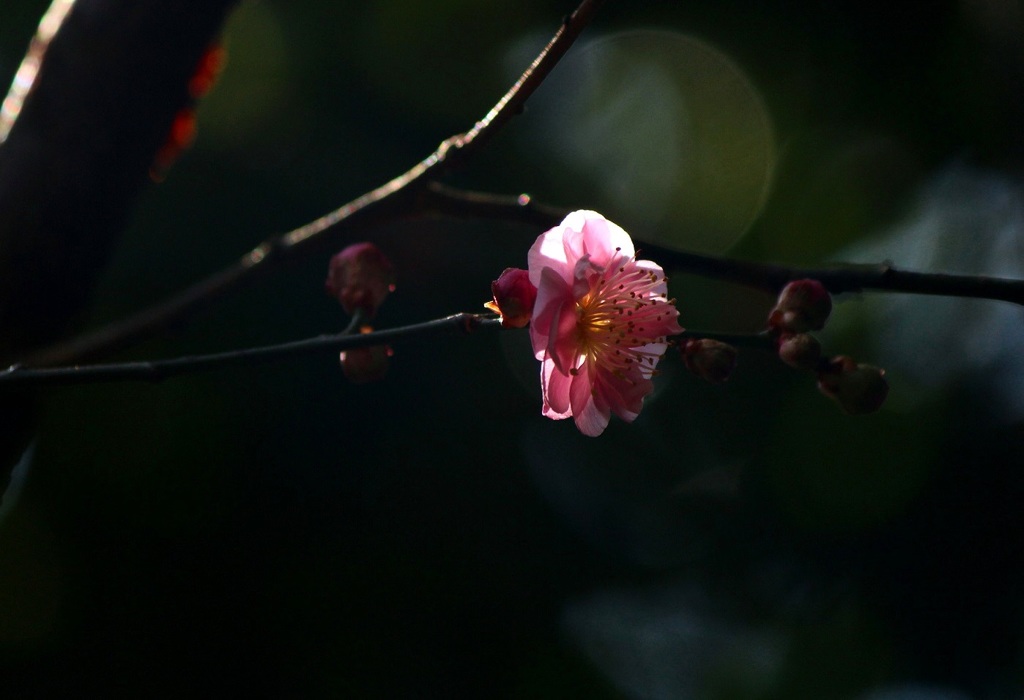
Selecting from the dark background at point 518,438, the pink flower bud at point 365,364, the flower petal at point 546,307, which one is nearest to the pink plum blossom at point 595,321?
the flower petal at point 546,307

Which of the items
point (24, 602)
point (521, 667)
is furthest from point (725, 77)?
point (24, 602)

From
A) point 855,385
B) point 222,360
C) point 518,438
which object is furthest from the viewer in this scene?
point 518,438

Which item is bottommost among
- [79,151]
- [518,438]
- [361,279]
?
[361,279]

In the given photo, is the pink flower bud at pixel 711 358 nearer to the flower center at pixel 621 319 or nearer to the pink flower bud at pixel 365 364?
the flower center at pixel 621 319

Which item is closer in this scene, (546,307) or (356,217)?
(546,307)

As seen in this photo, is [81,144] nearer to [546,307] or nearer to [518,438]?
[546,307]

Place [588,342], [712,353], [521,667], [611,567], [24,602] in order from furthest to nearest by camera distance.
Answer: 1. [611,567]
2. [521,667]
3. [24,602]
4. [588,342]
5. [712,353]

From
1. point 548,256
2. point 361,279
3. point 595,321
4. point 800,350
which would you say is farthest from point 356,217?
point 800,350

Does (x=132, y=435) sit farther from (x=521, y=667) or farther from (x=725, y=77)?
(x=725, y=77)
